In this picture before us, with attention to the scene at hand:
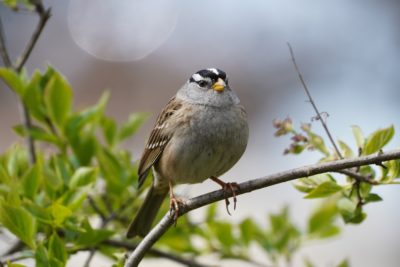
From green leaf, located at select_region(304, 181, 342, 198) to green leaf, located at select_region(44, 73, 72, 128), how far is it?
1150 millimetres

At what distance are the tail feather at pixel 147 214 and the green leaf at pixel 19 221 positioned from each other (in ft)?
2.37

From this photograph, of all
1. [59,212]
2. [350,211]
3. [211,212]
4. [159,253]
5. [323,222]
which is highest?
[350,211]

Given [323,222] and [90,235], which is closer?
[90,235]

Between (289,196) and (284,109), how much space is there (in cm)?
119

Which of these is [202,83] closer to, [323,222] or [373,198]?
[323,222]

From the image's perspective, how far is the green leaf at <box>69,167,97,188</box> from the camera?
2.48 m

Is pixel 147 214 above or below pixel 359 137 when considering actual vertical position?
below

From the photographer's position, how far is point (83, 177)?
2.50 metres

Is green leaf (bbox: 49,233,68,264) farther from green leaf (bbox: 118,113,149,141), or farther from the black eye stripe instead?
the black eye stripe

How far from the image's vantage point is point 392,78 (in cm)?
670

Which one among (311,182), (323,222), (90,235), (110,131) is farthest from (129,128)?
(311,182)

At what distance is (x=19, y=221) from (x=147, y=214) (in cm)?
92

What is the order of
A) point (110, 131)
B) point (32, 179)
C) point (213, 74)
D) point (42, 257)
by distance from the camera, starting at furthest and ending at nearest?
point (213, 74) < point (110, 131) < point (32, 179) < point (42, 257)

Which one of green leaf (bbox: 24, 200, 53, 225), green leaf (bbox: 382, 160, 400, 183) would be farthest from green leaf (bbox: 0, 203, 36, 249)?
green leaf (bbox: 382, 160, 400, 183)
